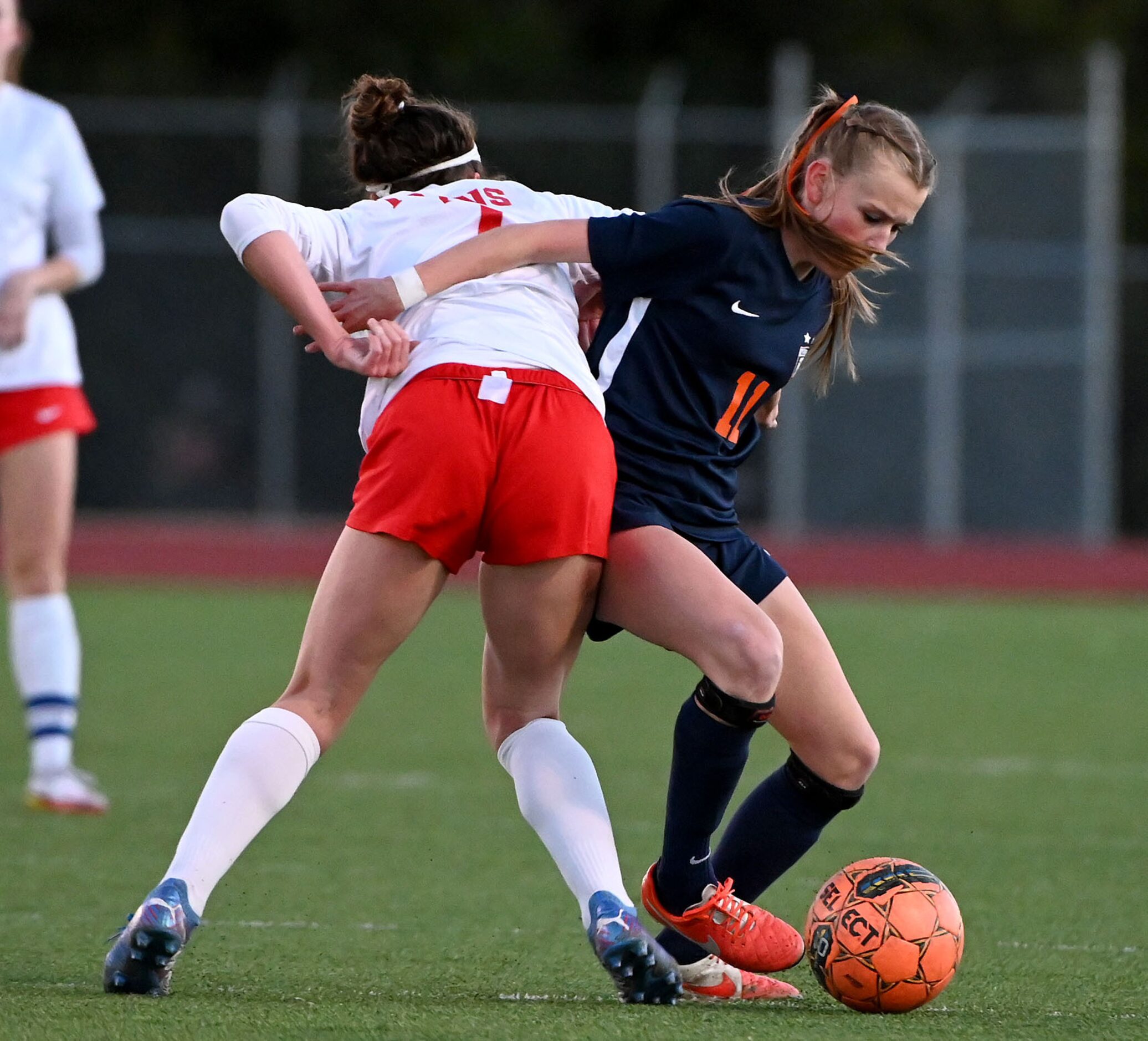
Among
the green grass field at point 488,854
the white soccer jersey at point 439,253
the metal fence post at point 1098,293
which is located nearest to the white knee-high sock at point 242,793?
the green grass field at point 488,854

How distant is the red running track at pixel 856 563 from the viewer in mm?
16328

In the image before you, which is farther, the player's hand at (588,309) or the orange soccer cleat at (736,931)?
the player's hand at (588,309)

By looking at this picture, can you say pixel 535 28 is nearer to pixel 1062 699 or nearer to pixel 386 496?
pixel 1062 699

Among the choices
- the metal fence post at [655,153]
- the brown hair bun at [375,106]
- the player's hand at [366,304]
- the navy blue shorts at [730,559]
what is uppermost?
the metal fence post at [655,153]

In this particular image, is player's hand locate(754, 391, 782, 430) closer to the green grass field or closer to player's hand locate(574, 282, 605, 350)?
player's hand locate(574, 282, 605, 350)

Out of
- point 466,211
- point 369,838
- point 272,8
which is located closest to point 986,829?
point 369,838

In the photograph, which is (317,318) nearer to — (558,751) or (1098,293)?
(558,751)

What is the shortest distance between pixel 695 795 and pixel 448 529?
68 cm

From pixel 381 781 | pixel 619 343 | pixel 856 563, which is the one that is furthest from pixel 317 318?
pixel 856 563

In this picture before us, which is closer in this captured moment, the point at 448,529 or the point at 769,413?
the point at 448,529

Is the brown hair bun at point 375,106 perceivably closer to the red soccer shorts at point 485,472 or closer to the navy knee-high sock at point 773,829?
the red soccer shorts at point 485,472

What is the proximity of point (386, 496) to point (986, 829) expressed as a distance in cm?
302

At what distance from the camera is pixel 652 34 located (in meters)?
24.9

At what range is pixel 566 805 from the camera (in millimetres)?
3639
